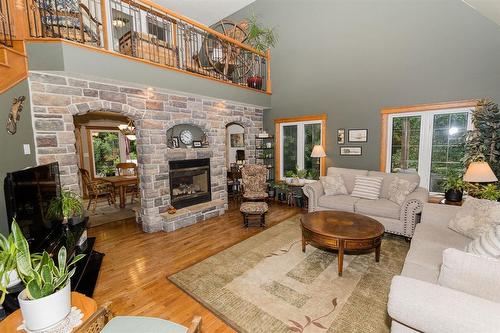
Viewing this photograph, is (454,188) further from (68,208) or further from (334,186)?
(68,208)

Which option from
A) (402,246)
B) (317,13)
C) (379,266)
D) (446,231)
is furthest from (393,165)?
(317,13)

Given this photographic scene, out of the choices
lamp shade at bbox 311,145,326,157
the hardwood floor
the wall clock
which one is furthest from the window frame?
the wall clock

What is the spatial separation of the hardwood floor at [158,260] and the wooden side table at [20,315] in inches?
34.5

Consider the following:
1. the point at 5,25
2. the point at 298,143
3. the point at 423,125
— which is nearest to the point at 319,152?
the point at 298,143

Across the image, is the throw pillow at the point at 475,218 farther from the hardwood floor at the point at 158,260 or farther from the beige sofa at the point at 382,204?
the hardwood floor at the point at 158,260

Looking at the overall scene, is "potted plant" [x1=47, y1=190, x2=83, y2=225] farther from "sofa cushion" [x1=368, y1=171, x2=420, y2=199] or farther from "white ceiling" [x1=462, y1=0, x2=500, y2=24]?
"white ceiling" [x1=462, y1=0, x2=500, y2=24]

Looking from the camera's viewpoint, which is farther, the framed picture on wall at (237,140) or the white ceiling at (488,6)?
the framed picture on wall at (237,140)

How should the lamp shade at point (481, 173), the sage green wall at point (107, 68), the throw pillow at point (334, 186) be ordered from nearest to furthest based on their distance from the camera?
the sage green wall at point (107, 68) → the lamp shade at point (481, 173) → the throw pillow at point (334, 186)

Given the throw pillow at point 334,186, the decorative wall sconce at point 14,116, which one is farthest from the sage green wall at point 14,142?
the throw pillow at point 334,186

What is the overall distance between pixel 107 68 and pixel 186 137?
2.22 meters

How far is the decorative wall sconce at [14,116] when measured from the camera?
8.36 ft

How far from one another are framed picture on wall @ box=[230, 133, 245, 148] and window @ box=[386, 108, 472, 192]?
14.6 ft

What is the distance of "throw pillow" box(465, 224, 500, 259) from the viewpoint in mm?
1778

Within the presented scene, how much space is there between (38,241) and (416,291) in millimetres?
2986
